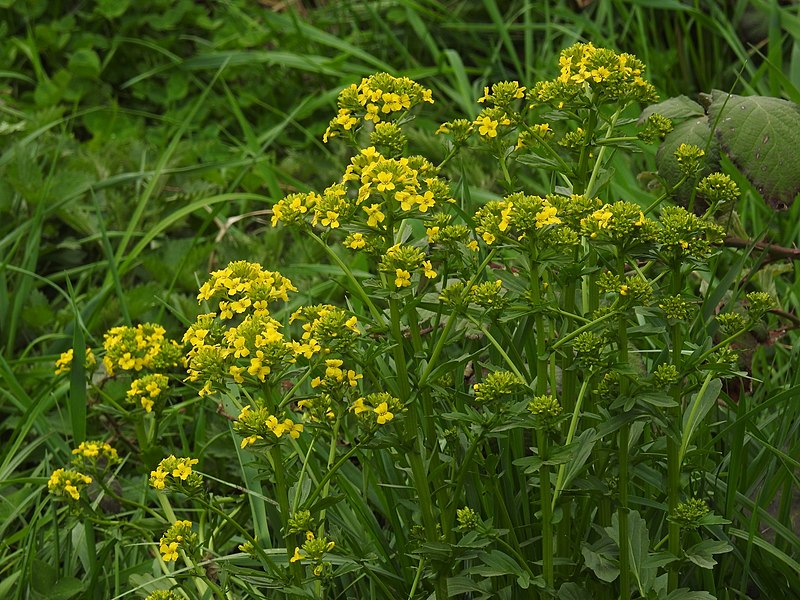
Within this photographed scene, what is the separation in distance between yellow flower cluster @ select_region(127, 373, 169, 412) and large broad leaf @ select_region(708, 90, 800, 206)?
115 centimetres

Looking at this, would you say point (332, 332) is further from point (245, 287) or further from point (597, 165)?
point (597, 165)

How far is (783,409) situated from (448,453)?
2.28 feet

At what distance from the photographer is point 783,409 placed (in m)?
2.02

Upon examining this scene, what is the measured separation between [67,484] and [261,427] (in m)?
0.57

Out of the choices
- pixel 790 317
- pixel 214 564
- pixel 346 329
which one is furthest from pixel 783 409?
pixel 214 564

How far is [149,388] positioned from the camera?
79.1 inches

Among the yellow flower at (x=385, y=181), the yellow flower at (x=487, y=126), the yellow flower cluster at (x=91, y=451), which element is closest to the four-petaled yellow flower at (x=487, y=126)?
the yellow flower at (x=487, y=126)

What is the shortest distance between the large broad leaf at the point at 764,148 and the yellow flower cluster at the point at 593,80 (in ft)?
1.24

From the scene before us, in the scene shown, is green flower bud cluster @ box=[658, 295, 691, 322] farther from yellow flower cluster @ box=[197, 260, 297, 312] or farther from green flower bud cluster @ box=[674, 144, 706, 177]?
yellow flower cluster @ box=[197, 260, 297, 312]

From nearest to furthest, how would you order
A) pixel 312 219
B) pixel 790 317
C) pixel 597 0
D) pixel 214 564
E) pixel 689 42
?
pixel 312 219, pixel 214 564, pixel 790 317, pixel 689 42, pixel 597 0

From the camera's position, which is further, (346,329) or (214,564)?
(214,564)

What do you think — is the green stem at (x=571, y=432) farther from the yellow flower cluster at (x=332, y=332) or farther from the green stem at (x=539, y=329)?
the yellow flower cluster at (x=332, y=332)

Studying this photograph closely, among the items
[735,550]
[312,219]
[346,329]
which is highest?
[312,219]

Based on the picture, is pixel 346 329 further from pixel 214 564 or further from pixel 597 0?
pixel 597 0
